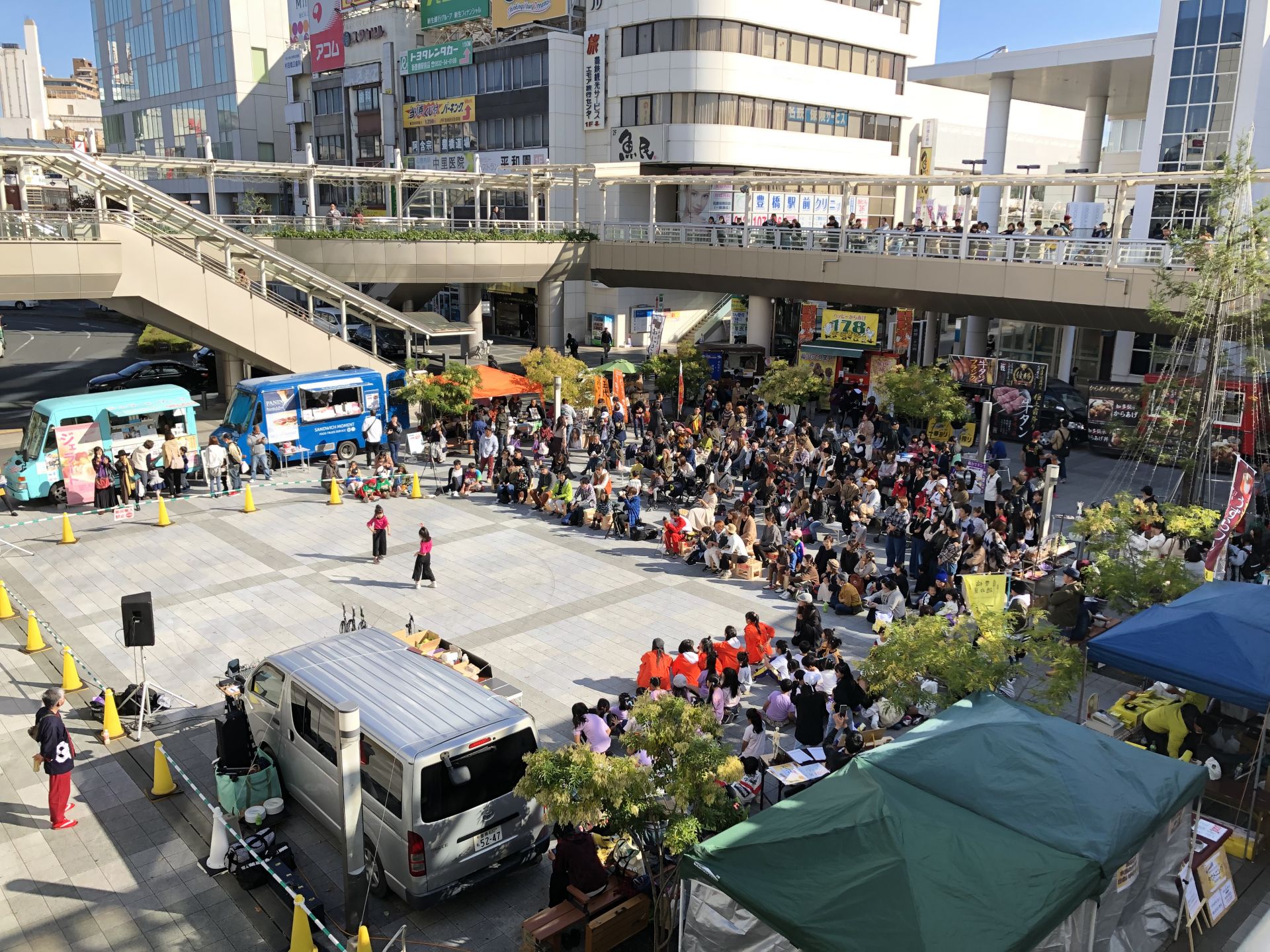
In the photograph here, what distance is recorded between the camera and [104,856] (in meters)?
10.1

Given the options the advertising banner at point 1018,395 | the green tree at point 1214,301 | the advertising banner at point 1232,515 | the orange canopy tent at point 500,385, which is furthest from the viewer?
the advertising banner at point 1018,395

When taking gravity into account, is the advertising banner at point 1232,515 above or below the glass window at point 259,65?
below

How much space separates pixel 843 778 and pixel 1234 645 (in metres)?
5.22

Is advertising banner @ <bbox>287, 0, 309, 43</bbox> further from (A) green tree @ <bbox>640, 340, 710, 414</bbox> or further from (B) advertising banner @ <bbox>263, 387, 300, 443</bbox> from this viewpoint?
(B) advertising banner @ <bbox>263, 387, 300, 443</bbox>

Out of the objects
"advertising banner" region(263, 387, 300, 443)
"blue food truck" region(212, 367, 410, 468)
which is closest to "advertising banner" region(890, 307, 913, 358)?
"blue food truck" region(212, 367, 410, 468)

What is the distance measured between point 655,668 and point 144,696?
6664mm

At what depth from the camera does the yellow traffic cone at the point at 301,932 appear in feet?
27.6

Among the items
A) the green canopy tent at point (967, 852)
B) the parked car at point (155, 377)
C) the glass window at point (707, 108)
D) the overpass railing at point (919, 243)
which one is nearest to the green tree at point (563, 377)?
the overpass railing at point (919, 243)

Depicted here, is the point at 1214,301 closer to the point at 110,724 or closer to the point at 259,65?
the point at 110,724

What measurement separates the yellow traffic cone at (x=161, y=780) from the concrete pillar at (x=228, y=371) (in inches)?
852

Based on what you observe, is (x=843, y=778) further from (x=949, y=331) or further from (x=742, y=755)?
(x=949, y=331)

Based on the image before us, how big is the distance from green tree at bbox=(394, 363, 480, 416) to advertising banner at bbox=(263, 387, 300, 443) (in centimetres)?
301

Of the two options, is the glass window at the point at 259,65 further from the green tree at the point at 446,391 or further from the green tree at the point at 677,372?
the green tree at the point at 446,391

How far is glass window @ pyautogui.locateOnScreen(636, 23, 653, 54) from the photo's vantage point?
159ft
